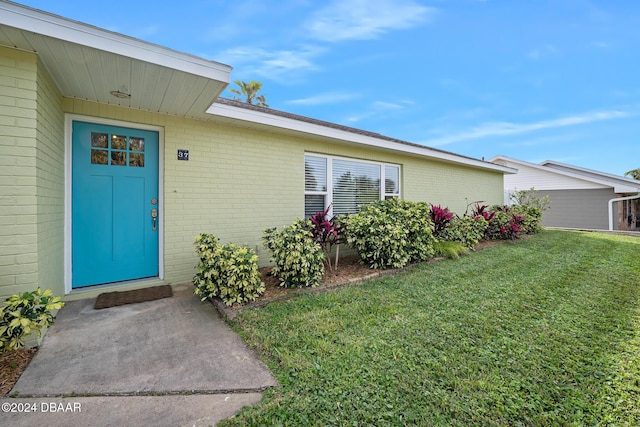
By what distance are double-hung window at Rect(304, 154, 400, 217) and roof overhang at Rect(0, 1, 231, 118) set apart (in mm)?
2734

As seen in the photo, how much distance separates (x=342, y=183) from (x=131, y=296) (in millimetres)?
4544

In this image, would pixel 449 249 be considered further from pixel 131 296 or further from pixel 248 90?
pixel 248 90

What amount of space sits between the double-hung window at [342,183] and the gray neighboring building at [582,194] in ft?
33.7

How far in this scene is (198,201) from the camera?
451cm

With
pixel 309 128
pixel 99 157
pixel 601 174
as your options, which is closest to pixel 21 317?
pixel 99 157

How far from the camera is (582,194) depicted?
47.2ft

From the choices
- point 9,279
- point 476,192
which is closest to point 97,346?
point 9,279

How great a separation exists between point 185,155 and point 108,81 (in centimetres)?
138

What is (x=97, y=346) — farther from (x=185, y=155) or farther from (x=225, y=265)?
(x=185, y=155)

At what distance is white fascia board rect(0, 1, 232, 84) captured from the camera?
88.0 inches

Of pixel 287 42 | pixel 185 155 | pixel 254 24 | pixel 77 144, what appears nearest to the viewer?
pixel 77 144

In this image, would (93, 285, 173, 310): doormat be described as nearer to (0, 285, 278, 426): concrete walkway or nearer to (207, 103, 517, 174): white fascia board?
(0, 285, 278, 426): concrete walkway

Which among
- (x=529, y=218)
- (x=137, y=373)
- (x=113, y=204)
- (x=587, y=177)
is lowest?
(x=137, y=373)

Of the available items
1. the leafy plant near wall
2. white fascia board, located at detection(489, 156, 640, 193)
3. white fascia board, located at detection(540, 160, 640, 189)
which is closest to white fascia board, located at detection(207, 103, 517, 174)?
the leafy plant near wall
